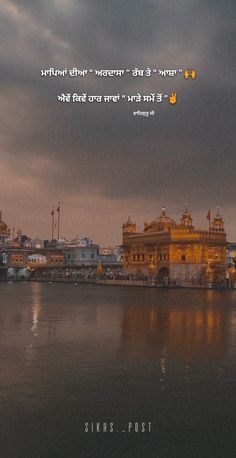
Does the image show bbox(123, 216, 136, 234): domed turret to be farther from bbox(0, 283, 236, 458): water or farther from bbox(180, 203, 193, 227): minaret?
bbox(0, 283, 236, 458): water

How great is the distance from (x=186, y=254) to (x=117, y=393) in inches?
3045

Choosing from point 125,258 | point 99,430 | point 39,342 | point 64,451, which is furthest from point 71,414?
point 125,258

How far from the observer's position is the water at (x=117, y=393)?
840cm

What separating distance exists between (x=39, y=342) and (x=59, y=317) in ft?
31.4

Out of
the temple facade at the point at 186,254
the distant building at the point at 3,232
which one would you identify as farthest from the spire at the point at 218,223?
the distant building at the point at 3,232

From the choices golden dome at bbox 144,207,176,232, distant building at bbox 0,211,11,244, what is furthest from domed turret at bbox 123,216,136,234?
distant building at bbox 0,211,11,244

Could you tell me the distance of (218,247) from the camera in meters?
89.6

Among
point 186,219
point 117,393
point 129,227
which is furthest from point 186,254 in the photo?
point 117,393

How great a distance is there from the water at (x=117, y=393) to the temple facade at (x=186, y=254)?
61.0m

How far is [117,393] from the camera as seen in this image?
11.3 m

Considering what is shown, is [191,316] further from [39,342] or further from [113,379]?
[113,379]

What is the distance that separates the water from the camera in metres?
8.40

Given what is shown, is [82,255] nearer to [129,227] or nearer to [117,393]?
[129,227]

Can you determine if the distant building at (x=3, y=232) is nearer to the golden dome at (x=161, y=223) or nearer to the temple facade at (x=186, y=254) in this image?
the golden dome at (x=161, y=223)
